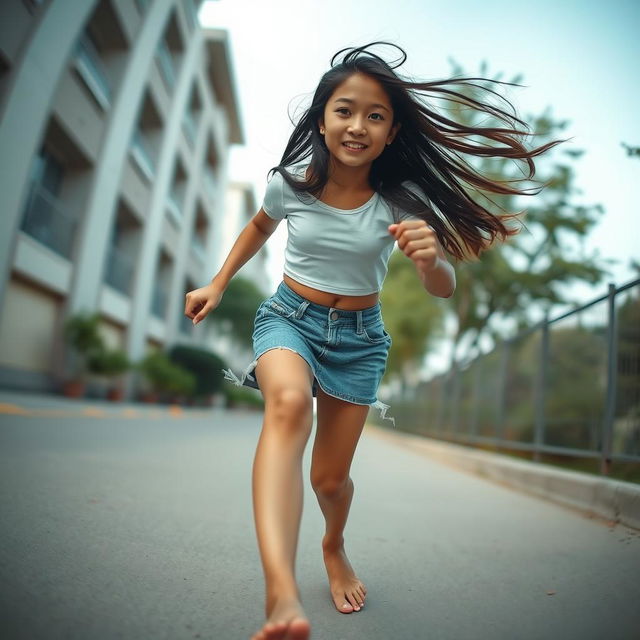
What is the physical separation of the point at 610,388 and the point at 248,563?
3.34m

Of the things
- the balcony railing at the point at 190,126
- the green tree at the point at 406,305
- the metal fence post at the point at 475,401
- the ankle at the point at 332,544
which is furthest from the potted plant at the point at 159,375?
the ankle at the point at 332,544

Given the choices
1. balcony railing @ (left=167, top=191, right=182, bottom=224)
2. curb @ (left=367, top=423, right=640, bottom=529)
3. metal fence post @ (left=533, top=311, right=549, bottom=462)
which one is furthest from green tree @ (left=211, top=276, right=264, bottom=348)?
metal fence post @ (left=533, top=311, right=549, bottom=462)

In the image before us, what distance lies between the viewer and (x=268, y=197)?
7.58 ft

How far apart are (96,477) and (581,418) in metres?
4.14

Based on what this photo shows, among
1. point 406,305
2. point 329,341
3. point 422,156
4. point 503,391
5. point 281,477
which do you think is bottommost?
point 281,477

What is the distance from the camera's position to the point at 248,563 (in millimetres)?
2535

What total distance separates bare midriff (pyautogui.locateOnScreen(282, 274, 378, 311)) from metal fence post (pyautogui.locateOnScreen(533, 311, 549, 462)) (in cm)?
478

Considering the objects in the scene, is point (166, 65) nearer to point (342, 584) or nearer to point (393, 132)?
point (393, 132)

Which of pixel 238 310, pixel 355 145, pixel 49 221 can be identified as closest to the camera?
pixel 355 145

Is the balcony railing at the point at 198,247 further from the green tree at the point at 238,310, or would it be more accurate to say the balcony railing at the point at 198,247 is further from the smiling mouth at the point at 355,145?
the smiling mouth at the point at 355,145

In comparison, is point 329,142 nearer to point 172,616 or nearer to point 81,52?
point 172,616

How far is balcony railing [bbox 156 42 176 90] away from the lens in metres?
19.9

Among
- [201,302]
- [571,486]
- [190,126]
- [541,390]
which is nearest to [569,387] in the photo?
[541,390]

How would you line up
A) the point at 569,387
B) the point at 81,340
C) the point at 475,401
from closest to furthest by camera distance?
the point at 569,387
the point at 475,401
the point at 81,340
